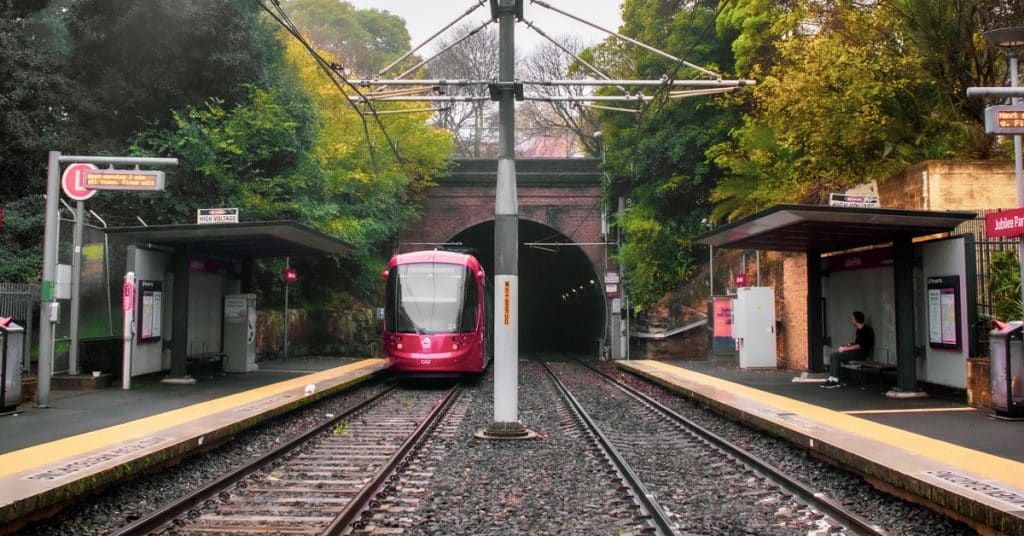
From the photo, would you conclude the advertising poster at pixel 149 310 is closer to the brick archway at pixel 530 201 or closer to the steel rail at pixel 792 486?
the steel rail at pixel 792 486

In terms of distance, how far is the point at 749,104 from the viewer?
27.7m

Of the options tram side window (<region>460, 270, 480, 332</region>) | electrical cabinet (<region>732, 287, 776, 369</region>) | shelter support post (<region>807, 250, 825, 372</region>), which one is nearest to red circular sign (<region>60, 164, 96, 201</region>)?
tram side window (<region>460, 270, 480, 332</region>)

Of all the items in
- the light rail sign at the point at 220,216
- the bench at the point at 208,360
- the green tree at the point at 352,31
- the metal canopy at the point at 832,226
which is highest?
the green tree at the point at 352,31

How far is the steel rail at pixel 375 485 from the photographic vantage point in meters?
6.02

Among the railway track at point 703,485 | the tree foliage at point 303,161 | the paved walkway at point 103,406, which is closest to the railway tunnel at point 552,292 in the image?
the tree foliage at point 303,161

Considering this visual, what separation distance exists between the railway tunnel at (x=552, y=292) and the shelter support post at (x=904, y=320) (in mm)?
24033

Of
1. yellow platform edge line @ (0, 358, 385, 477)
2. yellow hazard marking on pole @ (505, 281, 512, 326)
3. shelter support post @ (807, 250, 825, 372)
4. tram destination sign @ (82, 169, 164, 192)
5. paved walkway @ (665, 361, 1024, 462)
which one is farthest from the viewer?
shelter support post @ (807, 250, 825, 372)

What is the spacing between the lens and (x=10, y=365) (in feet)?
35.1

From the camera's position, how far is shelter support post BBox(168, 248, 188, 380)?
15203 mm

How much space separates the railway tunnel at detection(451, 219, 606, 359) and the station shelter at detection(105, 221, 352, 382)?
17995 mm

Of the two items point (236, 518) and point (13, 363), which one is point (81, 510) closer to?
point (236, 518)

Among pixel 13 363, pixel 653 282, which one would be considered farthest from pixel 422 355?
pixel 653 282

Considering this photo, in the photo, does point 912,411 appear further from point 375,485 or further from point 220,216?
point 220,216

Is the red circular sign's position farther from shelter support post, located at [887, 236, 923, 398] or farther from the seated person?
the seated person
